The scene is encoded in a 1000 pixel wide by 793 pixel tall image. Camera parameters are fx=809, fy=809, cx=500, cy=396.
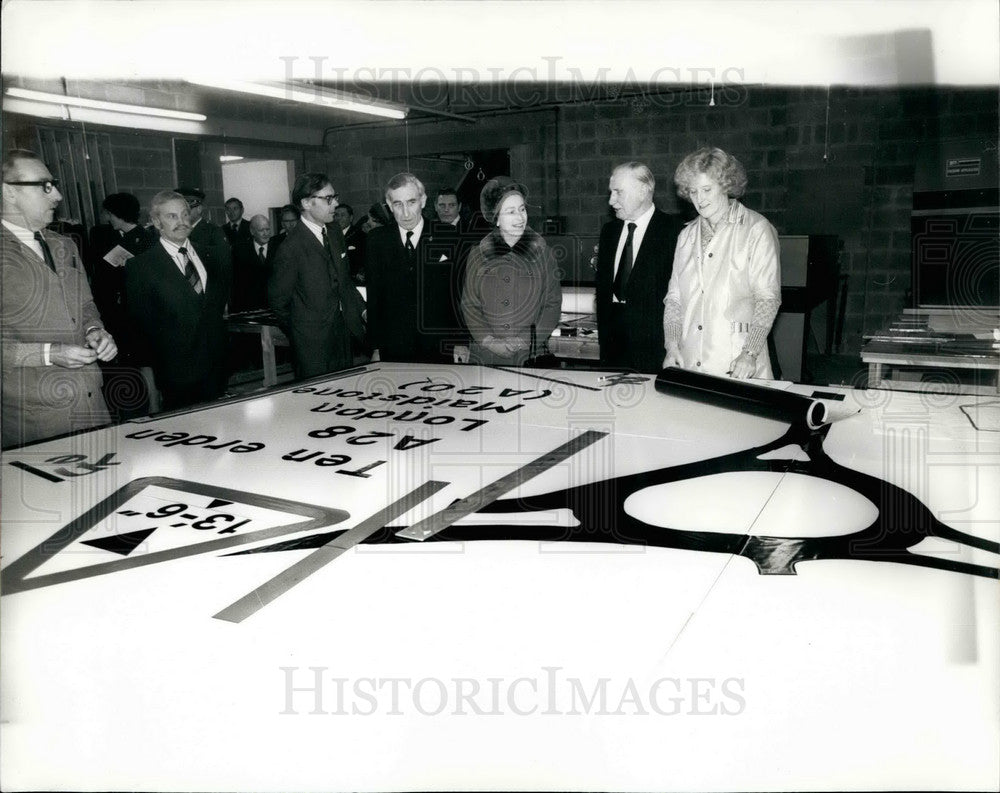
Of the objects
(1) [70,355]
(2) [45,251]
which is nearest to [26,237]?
(2) [45,251]

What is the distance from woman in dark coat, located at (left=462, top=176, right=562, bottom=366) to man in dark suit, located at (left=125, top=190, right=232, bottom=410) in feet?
3.74

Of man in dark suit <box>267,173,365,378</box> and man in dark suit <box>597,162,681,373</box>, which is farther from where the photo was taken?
man in dark suit <box>267,173,365,378</box>

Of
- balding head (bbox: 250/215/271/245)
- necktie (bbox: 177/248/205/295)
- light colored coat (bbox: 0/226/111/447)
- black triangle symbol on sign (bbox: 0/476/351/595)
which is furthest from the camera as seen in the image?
balding head (bbox: 250/215/271/245)

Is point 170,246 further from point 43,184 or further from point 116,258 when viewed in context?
point 116,258

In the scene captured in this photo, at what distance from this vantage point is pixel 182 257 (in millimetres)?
3402

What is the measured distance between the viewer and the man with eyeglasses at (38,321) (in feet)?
7.30

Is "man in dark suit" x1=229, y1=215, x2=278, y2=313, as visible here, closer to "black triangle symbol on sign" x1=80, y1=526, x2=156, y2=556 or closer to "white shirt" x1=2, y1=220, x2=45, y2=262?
"white shirt" x1=2, y1=220, x2=45, y2=262

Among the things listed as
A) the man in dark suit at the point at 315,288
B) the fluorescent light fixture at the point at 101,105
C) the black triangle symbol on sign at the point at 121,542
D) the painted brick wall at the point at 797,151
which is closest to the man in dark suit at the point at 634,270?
the man in dark suit at the point at 315,288

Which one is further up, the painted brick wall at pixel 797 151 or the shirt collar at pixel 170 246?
the painted brick wall at pixel 797 151

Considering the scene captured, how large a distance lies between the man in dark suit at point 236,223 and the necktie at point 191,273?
12.9ft

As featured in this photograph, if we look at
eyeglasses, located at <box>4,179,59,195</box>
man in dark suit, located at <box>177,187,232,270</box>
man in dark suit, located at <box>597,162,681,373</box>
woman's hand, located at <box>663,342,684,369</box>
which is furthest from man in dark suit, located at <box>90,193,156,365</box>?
woman's hand, located at <box>663,342,684,369</box>

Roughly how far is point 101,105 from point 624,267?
16.0ft

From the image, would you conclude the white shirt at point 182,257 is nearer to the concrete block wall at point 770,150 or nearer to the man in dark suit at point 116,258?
the man in dark suit at point 116,258

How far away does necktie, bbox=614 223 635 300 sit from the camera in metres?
3.11
